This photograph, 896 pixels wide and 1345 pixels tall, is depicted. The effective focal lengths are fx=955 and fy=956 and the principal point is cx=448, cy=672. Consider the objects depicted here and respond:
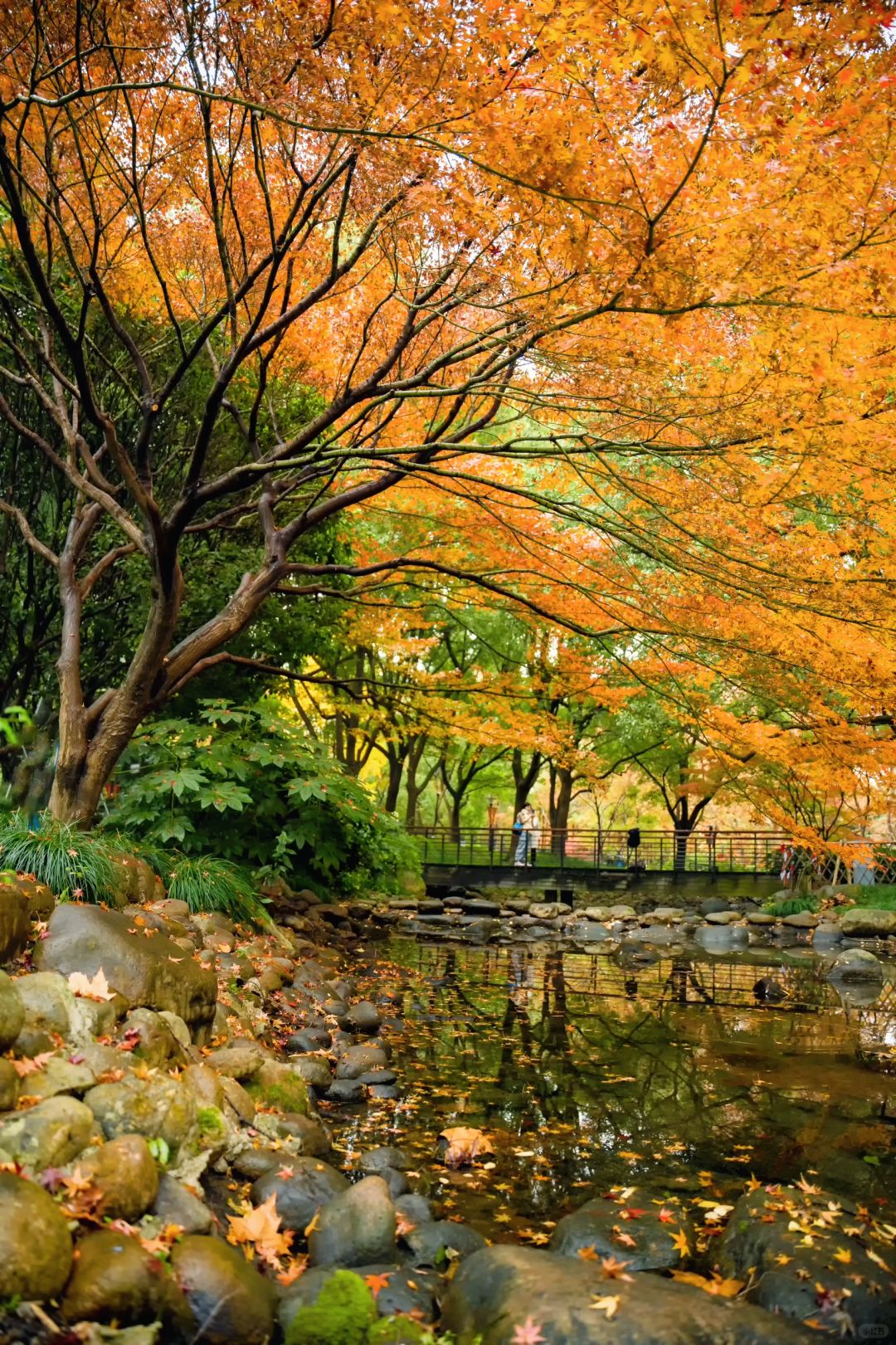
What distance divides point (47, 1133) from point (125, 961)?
1.56 m

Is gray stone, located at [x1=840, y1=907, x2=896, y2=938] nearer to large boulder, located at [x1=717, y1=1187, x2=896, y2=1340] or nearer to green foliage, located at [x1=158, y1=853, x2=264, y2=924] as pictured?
green foliage, located at [x1=158, y1=853, x2=264, y2=924]

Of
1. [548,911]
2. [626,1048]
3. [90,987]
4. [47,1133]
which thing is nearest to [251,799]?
[626,1048]

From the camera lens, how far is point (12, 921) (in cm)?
445

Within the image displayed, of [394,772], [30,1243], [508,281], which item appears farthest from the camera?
[394,772]

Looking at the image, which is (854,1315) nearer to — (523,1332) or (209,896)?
(523,1332)

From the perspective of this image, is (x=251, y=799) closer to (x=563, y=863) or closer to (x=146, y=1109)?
(x=146, y=1109)

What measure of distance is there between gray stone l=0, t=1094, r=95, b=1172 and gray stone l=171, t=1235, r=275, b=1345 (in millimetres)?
504

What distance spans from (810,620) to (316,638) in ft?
22.4

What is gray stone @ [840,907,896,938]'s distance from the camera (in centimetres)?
1577

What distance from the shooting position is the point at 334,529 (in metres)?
12.6

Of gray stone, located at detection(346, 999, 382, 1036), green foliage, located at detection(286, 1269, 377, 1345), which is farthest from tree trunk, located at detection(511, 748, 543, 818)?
green foliage, located at detection(286, 1269, 377, 1345)

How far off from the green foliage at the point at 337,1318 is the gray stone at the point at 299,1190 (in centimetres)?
74

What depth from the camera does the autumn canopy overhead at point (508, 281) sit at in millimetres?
5234

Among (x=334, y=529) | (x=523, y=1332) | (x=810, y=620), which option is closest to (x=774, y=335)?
(x=810, y=620)
